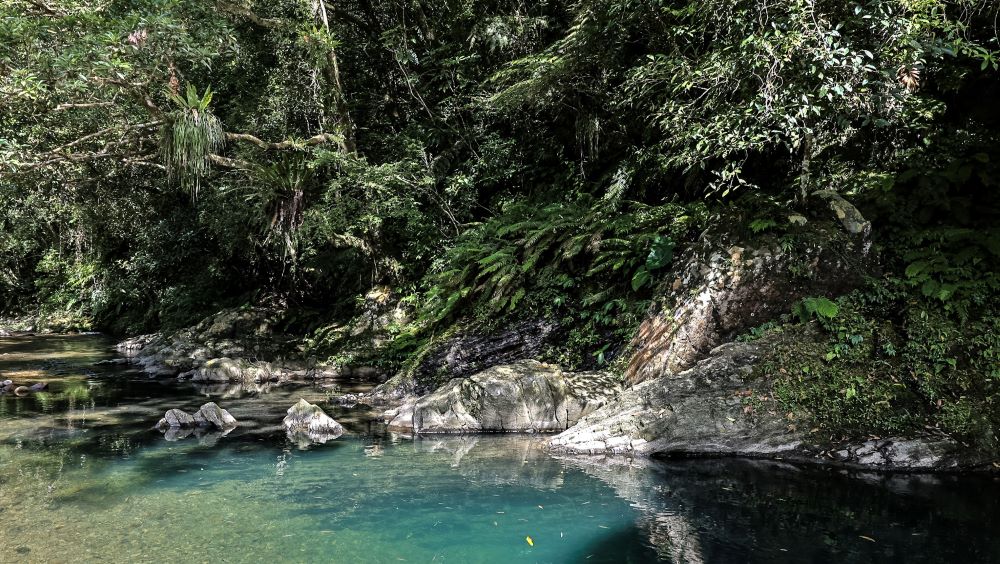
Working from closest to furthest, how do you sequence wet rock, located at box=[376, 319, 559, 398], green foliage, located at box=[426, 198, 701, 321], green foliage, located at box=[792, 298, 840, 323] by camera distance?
green foliage, located at box=[792, 298, 840, 323] → green foliage, located at box=[426, 198, 701, 321] → wet rock, located at box=[376, 319, 559, 398]

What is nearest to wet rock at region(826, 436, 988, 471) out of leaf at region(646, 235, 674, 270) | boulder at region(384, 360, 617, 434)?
boulder at region(384, 360, 617, 434)

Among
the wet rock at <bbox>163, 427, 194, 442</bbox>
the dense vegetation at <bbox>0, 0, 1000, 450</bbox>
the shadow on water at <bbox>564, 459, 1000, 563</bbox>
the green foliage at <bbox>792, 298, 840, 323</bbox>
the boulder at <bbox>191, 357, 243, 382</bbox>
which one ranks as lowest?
the shadow on water at <bbox>564, 459, 1000, 563</bbox>

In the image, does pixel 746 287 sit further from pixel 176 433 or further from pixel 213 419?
A: pixel 176 433

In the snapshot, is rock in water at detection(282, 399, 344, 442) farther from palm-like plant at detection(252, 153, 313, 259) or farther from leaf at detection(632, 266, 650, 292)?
palm-like plant at detection(252, 153, 313, 259)

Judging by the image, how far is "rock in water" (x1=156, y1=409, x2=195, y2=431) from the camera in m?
7.36

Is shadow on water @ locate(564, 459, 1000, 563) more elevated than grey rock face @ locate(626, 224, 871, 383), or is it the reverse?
grey rock face @ locate(626, 224, 871, 383)

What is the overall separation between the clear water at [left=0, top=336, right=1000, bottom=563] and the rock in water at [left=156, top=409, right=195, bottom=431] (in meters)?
0.49

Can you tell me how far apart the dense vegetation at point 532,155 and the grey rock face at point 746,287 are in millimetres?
339

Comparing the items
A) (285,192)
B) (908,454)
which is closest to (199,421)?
(285,192)

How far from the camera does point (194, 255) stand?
57.8 ft

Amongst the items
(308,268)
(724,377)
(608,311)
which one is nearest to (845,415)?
(724,377)

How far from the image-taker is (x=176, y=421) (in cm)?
745

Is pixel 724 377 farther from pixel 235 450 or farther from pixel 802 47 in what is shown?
pixel 235 450

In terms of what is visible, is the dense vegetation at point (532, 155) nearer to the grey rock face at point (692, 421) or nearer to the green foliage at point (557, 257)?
the green foliage at point (557, 257)
